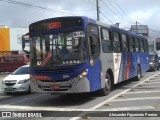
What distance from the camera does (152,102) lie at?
12.5 m

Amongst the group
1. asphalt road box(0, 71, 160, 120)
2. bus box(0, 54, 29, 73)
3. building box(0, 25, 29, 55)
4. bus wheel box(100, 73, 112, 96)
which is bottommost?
asphalt road box(0, 71, 160, 120)

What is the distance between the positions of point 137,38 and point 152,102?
10.1m

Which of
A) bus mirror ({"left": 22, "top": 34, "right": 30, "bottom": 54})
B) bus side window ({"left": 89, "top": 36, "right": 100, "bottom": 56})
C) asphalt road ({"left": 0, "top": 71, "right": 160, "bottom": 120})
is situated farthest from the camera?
bus mirror ({"left": 22, "top": 34, "right": 30, "bottom": 54})

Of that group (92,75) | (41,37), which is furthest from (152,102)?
(41,37)

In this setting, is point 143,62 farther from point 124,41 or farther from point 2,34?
point 2,34

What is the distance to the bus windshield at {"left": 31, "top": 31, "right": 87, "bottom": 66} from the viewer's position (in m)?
12.7

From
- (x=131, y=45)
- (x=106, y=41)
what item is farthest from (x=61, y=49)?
(x=131, y=45)

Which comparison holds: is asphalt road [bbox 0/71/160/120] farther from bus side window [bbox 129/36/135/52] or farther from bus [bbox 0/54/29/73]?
bus [bbox 0/54/29/73]

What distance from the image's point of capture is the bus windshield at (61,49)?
12.7m

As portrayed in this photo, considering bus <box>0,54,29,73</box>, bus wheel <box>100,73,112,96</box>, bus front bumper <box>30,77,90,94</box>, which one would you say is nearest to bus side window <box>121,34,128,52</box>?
bus wheel <box>100,73,112,96</box>

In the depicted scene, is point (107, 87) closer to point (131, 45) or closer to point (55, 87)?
point (55, 87)

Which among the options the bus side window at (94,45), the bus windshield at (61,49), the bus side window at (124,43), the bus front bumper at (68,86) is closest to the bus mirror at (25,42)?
the bus windshield at (61,49)

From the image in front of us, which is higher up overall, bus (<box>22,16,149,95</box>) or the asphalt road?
bus (<box>22,16,149,95</box>)

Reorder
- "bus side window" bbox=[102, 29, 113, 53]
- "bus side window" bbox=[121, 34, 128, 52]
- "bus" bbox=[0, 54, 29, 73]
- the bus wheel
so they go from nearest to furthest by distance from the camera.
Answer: the bus wheel
"bus side window" bbox=[102, 29, 113, 53]
"bus side window" bbox=[121, 34, 128, 52]
"bus" bbox=[0, 54, 29, 73]
